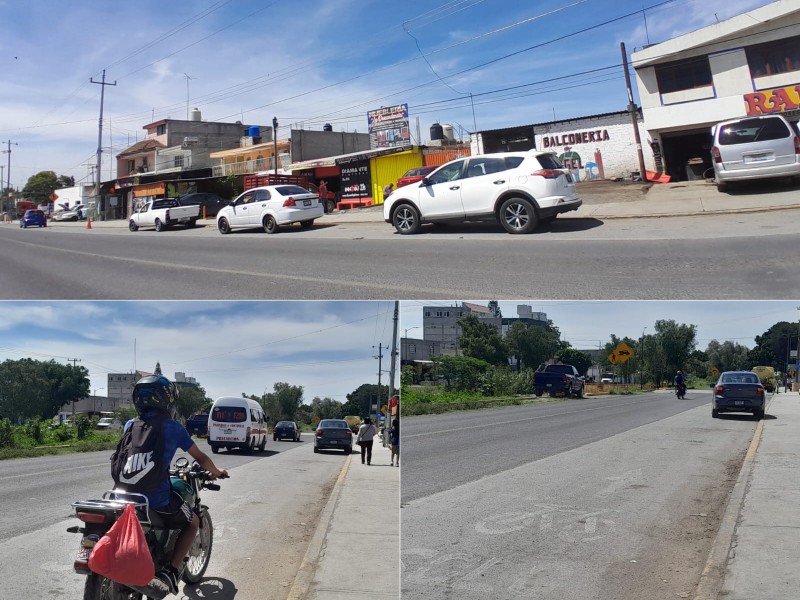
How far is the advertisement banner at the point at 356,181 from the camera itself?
40.1m

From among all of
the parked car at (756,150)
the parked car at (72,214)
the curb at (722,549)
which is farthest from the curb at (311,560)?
the parked car at (72,214)

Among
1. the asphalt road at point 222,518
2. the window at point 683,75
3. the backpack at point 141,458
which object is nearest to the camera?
the backpack at point 141,458

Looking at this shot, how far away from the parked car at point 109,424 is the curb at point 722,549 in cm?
374

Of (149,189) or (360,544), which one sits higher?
(149,189)

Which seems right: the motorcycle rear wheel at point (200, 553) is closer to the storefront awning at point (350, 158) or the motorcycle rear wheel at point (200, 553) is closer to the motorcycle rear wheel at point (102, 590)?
the motorcycle rear wheel at point (102, 590)

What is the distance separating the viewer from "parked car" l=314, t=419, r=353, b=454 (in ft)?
19.1

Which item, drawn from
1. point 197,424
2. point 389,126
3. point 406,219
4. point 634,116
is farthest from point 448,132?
point 197,424

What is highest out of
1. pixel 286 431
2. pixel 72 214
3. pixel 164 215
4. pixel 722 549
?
pixel 72 214

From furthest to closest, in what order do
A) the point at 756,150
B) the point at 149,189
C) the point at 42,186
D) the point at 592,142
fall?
the point at 42,186 < the point at 149,189 < the point at 592,142 < the point at 756,150

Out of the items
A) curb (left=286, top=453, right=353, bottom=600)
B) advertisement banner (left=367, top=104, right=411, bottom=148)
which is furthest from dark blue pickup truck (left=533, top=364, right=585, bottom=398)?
advertisement banner (left=367, top=104, right=411, bottom=148)

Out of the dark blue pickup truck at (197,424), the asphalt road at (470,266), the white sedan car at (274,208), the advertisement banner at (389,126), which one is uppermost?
the advertisement banner at (389,126)

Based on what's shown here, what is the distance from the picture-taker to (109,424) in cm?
474

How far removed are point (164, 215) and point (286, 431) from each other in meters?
25.0

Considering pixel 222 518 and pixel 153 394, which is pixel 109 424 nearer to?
pixel 153 394
